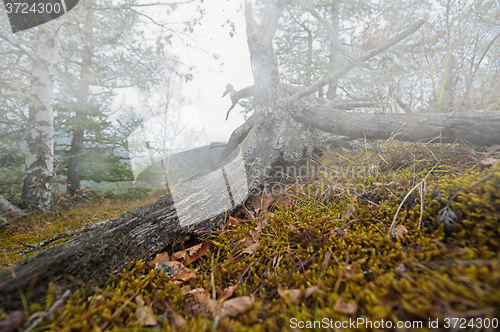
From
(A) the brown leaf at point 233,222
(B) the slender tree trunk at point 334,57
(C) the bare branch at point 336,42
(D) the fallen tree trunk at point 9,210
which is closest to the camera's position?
(A) the brown leaf at point 233,222

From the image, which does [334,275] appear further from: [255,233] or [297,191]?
[297,191]

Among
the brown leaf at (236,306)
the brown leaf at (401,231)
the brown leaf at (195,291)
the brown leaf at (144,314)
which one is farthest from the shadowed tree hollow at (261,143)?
the brown leaf at (401,231)

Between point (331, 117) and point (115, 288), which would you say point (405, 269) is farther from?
point (331, 117)

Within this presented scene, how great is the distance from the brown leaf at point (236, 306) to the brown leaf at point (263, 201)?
1.12 m

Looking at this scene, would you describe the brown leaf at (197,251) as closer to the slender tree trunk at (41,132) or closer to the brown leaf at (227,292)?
the brown leaf at (227,292)

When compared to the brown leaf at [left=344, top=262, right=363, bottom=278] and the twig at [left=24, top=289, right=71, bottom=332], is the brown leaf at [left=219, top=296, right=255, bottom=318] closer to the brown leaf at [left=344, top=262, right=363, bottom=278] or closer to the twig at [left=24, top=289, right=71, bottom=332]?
the brown leaf at [left=344, top=262, right=363, bottom=278]

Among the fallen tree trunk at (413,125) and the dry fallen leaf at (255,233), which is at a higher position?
the fallen tree trunk at (413,125)

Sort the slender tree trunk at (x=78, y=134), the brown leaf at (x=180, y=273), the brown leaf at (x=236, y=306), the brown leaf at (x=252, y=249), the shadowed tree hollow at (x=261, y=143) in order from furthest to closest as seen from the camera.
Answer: the slender tree trunk at (x=78, y=134)
the brown leaf at (x=252, y=249)
the brown leaf at (x=180, y=273)
the shadowed tree hollow at (x=261, y=143)
the brown leaf at (x=236, y=306)

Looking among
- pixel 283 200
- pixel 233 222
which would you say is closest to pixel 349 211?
pixel 283 200

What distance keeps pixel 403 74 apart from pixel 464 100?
256cm

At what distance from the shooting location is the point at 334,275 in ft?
3.28

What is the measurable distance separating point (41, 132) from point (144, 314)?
6.81 m

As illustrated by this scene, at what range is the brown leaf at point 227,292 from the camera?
109cm

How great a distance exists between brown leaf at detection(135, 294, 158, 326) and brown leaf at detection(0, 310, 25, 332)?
1.50 ft
